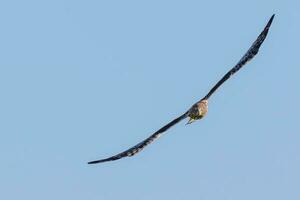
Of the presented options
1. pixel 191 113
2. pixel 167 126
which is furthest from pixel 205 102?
pixel 167 126

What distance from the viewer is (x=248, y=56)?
59.4 meters

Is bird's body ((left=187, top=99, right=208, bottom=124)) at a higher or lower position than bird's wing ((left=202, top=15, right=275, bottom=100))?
lower

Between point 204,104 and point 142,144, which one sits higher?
point 204,104

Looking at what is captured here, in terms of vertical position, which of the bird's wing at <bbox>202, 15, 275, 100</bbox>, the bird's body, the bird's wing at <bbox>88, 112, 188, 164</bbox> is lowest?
the bird's wing at <bbox>88, 112, 188, 164</bbox>

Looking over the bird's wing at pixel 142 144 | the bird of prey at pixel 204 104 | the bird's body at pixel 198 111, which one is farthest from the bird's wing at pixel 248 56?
the bird's wing at pixel 142 144

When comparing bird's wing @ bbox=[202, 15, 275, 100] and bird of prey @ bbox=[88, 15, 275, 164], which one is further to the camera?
bird's wing @ bbox=[202, 15, 275, 100]

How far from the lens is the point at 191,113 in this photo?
60.4 m

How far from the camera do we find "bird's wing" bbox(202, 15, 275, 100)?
58375mm

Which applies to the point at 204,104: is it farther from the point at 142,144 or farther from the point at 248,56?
the point at 142,144

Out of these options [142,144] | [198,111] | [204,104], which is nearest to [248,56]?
[204,104]

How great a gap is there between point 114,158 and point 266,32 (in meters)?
14.9

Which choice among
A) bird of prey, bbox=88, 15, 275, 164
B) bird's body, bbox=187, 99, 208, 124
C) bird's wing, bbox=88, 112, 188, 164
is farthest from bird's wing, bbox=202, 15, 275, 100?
bird's wing, bbox=88, 112, 188, 164

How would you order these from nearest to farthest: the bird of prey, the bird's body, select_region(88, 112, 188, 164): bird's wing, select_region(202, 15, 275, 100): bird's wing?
select_region(88, 112, 188, 164): bird's wing < the bird of prey < select_region(202, 15, 275, 100): bird's wing < the bird's body

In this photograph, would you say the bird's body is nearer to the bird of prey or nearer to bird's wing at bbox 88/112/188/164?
the bird of prey
